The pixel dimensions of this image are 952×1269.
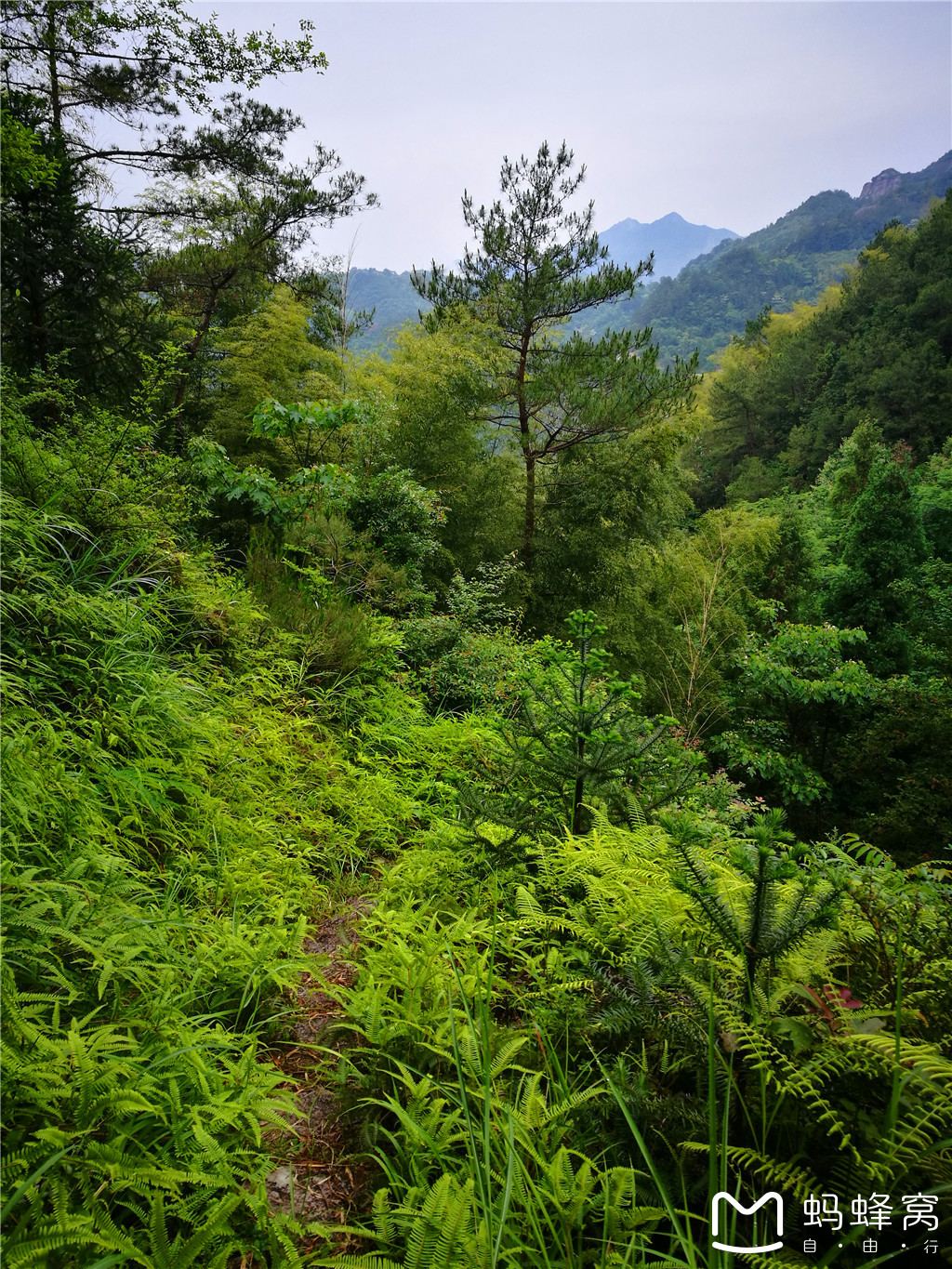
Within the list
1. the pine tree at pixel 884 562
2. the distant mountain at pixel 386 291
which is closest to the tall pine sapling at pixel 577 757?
the pine tree at pixel 884 562

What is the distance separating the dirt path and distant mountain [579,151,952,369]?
5239cm

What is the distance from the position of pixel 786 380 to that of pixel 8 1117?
127 feet

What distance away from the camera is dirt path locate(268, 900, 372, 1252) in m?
1.11

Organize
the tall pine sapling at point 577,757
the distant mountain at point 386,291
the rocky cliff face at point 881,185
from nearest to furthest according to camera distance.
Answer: the tall pine sapling at point 577,757 → the distant mountain at point 386,291 → the rocky cliff face at point 881,185

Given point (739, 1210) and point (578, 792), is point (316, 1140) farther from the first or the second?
point (578, 792)

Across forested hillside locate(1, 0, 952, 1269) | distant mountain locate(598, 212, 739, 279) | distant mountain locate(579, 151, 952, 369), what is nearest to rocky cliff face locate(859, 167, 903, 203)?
distant mountain locate(579, 151, 952, 369)

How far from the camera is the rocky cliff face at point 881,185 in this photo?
284ft

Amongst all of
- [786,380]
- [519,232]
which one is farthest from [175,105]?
[786,380]

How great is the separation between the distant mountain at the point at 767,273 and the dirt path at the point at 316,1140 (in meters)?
52.4

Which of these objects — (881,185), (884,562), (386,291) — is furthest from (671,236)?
(884,562)

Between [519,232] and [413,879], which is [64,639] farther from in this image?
[519,232]

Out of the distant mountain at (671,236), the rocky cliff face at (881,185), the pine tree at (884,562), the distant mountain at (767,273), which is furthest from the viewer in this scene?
the distant mountain at (671,236)

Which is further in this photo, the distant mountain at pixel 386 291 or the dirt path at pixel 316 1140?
the distant mountain at pixel 386 291

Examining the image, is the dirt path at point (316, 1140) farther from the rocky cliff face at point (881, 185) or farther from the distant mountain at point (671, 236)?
the distant mountain at point (671, 236)
